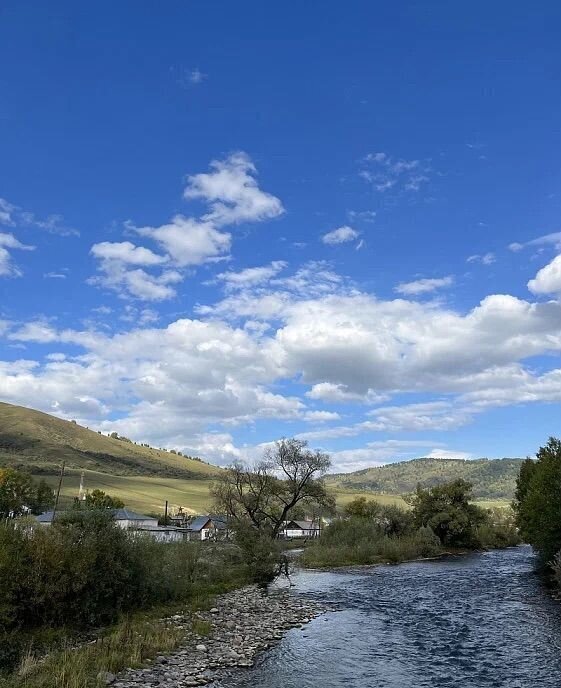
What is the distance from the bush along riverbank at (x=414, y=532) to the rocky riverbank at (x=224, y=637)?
29.8 metres

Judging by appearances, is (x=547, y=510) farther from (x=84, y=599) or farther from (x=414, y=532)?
(x=414, y=532)

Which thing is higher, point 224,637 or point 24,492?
point 24,492

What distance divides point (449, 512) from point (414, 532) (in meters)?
7.00

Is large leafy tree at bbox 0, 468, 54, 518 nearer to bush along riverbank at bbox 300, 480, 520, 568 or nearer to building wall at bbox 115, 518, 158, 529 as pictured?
building wall at bbox 115, 518, 158, 529

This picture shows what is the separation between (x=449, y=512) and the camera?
82938mm

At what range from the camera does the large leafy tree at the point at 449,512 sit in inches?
3250

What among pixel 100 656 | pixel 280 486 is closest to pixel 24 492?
pixel 280 486

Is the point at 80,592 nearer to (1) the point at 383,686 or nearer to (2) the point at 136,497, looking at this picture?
(1) the point at 383,686

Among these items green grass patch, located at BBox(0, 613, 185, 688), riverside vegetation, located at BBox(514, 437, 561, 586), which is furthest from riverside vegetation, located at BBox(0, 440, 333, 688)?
riverside vegetation, located at BBox(514, 437, 561, 586)

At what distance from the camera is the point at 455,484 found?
87875 mm

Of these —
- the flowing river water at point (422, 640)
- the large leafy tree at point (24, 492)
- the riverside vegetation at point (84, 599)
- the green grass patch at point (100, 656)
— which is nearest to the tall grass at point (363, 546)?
the flowing river water at point (422, 640)

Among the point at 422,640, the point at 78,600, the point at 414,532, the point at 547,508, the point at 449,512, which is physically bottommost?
the point at 422,640

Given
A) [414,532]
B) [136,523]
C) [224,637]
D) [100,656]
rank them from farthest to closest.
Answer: [414,532] → [136,523] → [224,637] → [100,656]

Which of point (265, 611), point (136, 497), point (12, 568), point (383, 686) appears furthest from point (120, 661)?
point (136, 497)
